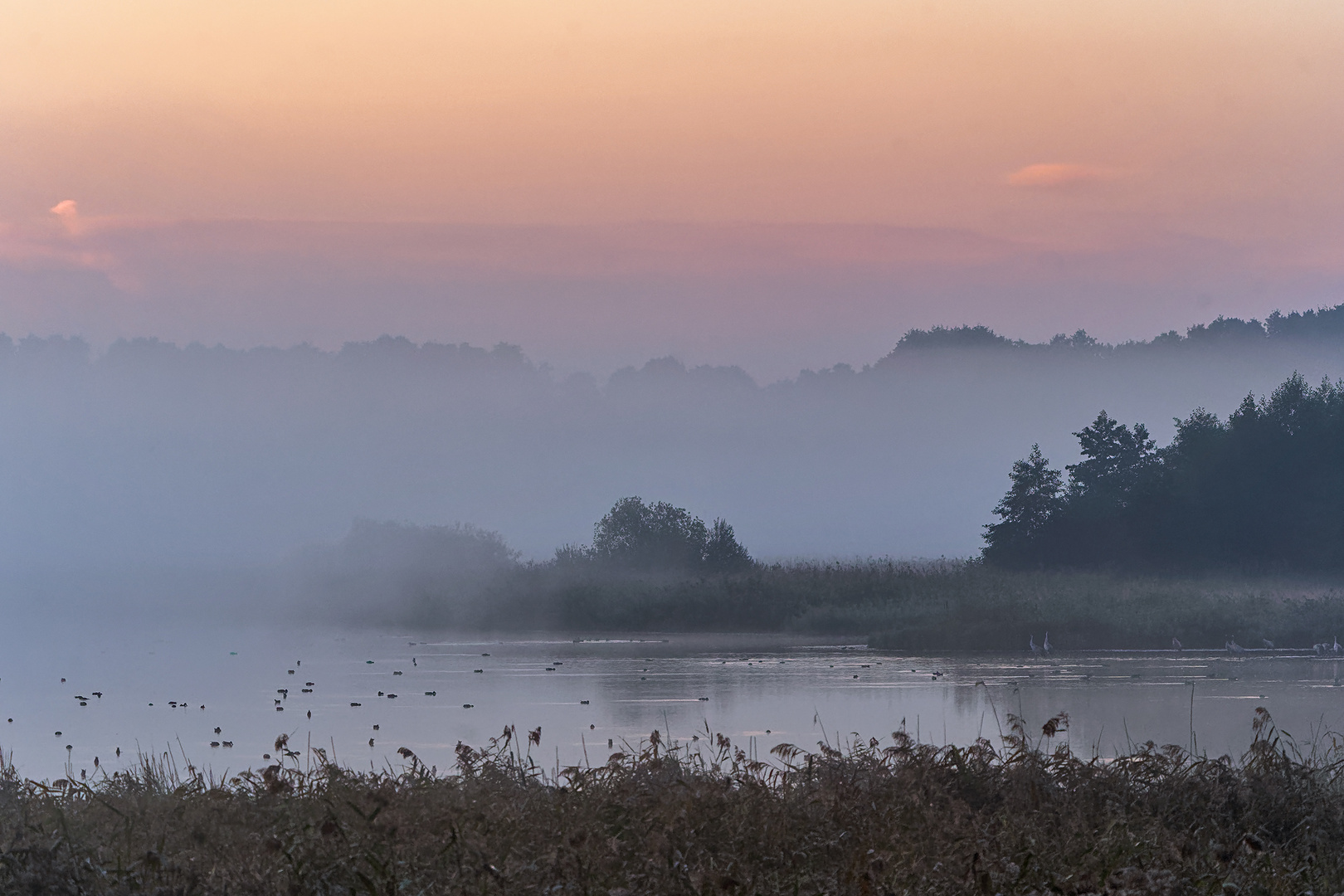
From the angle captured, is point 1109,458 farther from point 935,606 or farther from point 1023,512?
point 935,606

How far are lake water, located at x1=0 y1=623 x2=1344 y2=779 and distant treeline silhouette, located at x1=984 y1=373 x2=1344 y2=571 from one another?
19.8 meters

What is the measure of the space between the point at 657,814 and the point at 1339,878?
3810mm

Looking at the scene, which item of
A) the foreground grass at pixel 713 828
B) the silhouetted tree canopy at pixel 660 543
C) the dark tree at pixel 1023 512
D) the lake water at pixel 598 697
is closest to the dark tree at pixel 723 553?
the silhouetted tree canopy at pixel 660 543

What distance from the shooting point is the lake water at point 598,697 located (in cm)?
1592

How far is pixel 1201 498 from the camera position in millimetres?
50125

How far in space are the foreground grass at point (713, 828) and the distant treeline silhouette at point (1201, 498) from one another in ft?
135

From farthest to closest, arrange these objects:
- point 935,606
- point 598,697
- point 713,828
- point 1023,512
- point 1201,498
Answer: point 1023,512, point 1201,498, point 935,606, point 598,697, point 713,828

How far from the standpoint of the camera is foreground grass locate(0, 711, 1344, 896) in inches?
265

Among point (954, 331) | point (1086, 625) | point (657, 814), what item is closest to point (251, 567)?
point (1086, 625)

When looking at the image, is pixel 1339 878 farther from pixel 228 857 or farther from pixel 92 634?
pixel 92 634

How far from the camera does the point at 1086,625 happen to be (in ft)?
110

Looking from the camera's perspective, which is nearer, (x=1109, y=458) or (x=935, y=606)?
(x=935, y=606)

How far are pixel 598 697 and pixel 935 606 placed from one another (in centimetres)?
1662

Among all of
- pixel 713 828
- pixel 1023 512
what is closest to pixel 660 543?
pixel 1023 512
